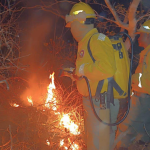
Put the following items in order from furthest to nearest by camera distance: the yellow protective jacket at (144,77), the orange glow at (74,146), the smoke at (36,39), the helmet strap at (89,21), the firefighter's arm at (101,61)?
the smoke at (36,39)
the orange glow at (74,146)
the yellow protective jacket at (144,77)
the helmet strap at (89,21)
the firefighter's arm at (101,61)

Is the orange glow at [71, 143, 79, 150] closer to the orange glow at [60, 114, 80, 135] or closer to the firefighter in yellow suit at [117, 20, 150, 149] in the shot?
the orange glow at [60, 114, 80, 135]

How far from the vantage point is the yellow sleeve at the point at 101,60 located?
206cm

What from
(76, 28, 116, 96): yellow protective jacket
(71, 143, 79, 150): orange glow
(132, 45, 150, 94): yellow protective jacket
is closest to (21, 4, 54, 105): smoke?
(71, 143, 79, 150): orange glow

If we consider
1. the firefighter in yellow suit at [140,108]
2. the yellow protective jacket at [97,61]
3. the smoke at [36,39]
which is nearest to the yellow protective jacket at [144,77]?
the firefighter in yellow suit at [140,108]

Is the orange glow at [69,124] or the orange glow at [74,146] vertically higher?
the orange glow at [69,124]

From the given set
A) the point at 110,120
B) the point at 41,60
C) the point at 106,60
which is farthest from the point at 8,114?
the point at 41,60

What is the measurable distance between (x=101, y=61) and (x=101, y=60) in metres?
0.01

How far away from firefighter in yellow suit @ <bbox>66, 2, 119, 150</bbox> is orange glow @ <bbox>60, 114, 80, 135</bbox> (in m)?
1.39

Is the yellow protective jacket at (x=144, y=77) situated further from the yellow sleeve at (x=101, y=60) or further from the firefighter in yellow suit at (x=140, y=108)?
the yellow sleeve at (x=101, y=60)

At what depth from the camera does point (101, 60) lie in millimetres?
2072

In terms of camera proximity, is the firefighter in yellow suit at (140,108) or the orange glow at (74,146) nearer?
the firefighter in yellow suit at (140,108)

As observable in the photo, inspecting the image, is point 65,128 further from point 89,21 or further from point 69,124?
point 89,21

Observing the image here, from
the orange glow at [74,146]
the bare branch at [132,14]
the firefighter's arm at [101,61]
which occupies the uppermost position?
the bare branch at [132,14]

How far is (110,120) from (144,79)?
1112 mm
